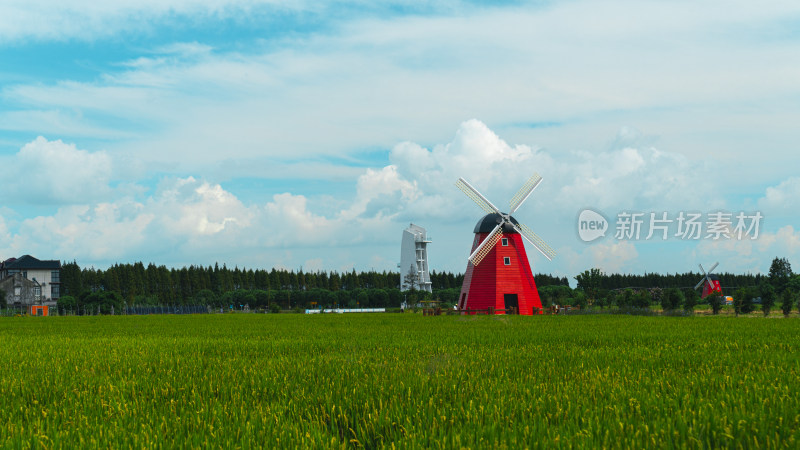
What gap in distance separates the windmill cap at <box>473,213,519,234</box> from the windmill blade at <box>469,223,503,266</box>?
0.72 meters

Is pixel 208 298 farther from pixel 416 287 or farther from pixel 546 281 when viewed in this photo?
pixel 546 281

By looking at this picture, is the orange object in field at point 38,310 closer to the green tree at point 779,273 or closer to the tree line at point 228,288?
the tree line at point 228,288

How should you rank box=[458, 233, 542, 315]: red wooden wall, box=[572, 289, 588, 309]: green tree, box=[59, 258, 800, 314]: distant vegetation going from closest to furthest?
box=[458, 233, 542, 315]: red wooden wall → box=[572, 289, 588, 309]: green tree → box=[59, 258, 800, 314]: distant vegetation

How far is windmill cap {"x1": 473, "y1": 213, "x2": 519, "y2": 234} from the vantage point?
5388cm

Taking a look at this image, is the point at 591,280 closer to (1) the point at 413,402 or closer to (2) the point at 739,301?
(2) the point at 739,301

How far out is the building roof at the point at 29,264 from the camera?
360ft

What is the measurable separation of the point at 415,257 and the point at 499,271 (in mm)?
61843

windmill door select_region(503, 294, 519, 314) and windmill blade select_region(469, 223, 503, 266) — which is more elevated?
windmill blade select_region(469, 223, 503, 266)

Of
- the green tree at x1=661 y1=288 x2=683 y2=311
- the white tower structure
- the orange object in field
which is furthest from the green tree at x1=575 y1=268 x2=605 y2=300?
the orange object in field

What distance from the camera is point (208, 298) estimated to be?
11825 cm

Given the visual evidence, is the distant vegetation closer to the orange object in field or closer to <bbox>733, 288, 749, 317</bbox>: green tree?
the orange object in field

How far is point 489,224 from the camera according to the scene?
54656 mm

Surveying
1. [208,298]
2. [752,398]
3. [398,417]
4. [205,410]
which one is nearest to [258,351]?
[205,410]

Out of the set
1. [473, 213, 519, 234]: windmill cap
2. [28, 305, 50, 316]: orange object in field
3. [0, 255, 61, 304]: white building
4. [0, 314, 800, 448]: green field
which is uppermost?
[473, 213, 519, 234]: windmill cap
